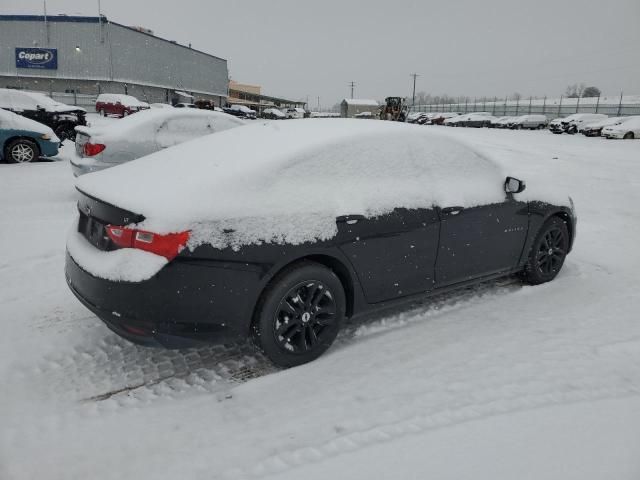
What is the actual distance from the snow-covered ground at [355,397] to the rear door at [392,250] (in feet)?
1.32

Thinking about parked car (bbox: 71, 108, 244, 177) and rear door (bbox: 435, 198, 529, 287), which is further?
parked car (bbox: 71, 108, 244, 177)

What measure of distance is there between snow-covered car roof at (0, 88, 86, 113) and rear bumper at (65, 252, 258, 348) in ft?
48.5

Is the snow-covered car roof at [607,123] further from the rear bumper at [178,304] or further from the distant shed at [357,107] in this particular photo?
the distant shed at [357,107]

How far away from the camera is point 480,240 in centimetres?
395

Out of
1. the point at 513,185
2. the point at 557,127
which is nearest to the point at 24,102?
the point at 513,185

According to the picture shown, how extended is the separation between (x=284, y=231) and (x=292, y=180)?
14.6 inches

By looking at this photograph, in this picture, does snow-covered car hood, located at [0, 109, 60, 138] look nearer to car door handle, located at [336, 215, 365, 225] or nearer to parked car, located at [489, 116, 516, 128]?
car door handle, located at [336, 215, 365, 225]

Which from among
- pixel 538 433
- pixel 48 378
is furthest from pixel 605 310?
pixel 48 378

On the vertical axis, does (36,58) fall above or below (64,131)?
above

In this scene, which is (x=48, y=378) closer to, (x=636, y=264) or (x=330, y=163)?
(x=330, y=163)

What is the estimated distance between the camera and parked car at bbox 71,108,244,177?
7188 millimetres

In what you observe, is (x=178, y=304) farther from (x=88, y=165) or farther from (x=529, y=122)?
(x=529, y=122)

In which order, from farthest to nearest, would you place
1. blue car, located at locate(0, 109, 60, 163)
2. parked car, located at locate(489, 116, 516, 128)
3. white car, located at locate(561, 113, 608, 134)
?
parked car, located at locate(489, 116, 516, 128) → white car, located at locate(561, 113, 608, 134) → blue car, located at locate(0, 109, 60, 163)

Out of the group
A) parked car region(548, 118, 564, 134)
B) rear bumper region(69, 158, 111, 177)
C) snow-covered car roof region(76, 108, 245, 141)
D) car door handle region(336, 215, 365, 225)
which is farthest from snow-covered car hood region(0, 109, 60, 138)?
parked car region(548, 118, 564, 134)
